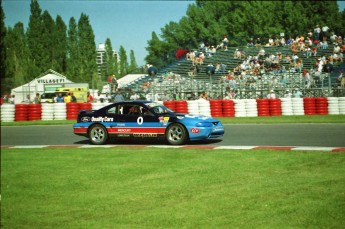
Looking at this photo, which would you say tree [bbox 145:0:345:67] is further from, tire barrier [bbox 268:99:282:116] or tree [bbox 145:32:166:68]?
tire barrier [bbox 268:99:282:116]

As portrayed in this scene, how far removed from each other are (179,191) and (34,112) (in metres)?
17.3

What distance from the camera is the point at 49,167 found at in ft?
32.8

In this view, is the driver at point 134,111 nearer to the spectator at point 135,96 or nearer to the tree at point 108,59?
the spectator at point 135,96

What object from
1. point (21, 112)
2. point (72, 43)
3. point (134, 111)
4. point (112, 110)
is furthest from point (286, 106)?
point (21, 112)

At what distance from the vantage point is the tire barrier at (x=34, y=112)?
914 inches

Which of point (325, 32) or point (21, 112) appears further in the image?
point (21, 112)

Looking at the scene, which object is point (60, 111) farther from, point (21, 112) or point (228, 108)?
point (228, 108)

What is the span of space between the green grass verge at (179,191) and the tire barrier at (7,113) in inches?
517

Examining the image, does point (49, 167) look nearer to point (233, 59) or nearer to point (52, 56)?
point (52, 56)

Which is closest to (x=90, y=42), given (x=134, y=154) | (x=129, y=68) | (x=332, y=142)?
(x=134, y=154)

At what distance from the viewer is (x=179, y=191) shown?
738 centimetres

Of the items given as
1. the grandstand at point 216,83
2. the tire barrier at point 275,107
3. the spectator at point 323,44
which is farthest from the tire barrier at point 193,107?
the spectator at point 323,44

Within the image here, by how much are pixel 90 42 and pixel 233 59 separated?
11.0 m

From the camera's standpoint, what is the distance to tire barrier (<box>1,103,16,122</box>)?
23344mm
